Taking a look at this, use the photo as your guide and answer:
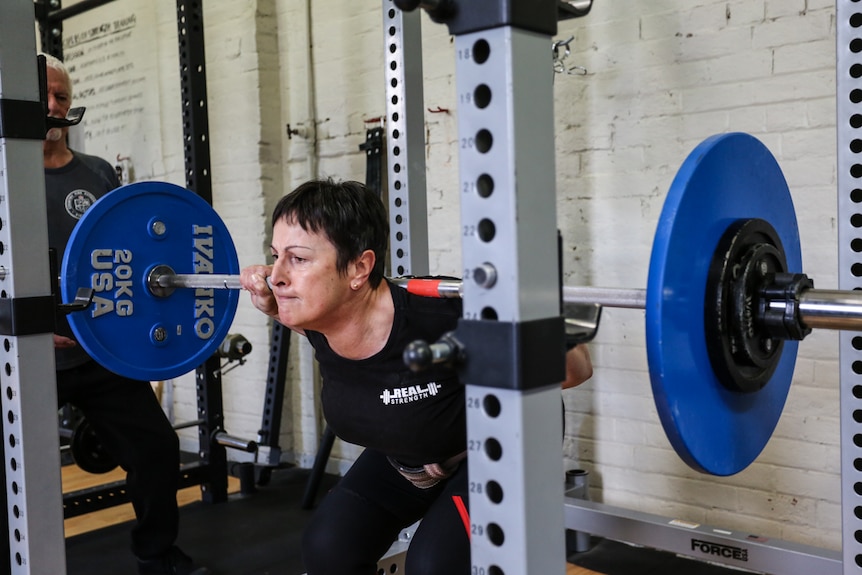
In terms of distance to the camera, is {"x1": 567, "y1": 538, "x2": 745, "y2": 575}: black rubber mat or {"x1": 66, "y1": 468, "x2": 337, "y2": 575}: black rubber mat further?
{"x1": 66, "y1": 468, "x2": 337, "y2": 575}: black rubber mat

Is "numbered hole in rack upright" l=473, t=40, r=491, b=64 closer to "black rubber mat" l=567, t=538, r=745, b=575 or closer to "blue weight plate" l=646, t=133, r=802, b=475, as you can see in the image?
"blue weight plate" l=646, t=133, r=802, b=475

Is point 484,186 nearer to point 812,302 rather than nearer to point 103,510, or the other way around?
point 812,302

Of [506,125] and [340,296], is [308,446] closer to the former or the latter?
[340,296]

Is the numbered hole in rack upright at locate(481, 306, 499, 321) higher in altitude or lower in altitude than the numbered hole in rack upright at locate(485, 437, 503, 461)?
higher

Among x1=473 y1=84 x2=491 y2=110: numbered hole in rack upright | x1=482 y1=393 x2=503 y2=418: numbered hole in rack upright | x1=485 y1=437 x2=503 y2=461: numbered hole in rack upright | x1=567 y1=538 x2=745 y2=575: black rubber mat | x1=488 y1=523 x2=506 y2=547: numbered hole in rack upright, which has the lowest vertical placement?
x1=567 y1=538 x2=745 y2=575: black rubber mat

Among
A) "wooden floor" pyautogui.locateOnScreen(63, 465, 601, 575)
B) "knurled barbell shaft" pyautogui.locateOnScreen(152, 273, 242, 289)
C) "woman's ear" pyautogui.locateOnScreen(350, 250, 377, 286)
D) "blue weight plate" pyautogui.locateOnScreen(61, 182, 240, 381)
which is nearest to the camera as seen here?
"woman's ear" pyautogui.locateOnScreen(350, 250, 377, 286)

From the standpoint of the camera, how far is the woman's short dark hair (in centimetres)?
165

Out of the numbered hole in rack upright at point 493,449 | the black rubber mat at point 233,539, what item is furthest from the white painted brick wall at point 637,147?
the numbered hole in rack upright at point 493,449

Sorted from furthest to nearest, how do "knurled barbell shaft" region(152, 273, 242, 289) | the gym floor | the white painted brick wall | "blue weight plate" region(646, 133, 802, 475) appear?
the gym floor < the white painted brick wall < "knurled barbell shaft" region(152, 273, 242, 289) < "blue weight plate" region(646, 133, 802, 475)

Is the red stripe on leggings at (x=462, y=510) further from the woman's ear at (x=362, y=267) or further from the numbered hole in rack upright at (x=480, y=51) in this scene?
the numbered hole in rack upright at (x=480, y=51)

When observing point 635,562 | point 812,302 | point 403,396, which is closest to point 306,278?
point 403,396

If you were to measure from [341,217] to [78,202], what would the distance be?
1213mm

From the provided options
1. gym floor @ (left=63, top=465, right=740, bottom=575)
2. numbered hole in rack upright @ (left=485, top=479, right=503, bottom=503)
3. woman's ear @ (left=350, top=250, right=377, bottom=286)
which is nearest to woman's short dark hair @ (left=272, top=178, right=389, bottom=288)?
woman's ear @ (left=350, top=250, right=377, bottom=286)

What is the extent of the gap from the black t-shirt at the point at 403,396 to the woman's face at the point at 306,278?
119 mm
